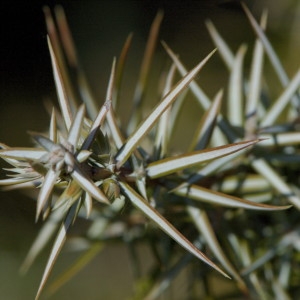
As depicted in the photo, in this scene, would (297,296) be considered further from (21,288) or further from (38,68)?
(38,68)

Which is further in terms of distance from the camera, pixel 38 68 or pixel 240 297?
pixel 38 68


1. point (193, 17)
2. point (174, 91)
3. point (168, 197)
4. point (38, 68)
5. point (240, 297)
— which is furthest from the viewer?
point (38, 68)

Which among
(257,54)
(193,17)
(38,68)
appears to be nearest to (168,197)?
(257,54)

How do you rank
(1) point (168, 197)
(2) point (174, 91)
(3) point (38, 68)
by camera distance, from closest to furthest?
(2) point (174, 91) → (1) point (168, 197) → (3) point (38, 68)

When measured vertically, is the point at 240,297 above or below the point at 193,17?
below

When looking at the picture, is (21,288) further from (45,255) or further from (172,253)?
(172,253)

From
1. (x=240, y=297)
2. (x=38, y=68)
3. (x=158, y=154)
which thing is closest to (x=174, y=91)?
(x=158, y=154)

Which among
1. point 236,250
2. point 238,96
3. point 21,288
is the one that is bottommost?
point 21,288
